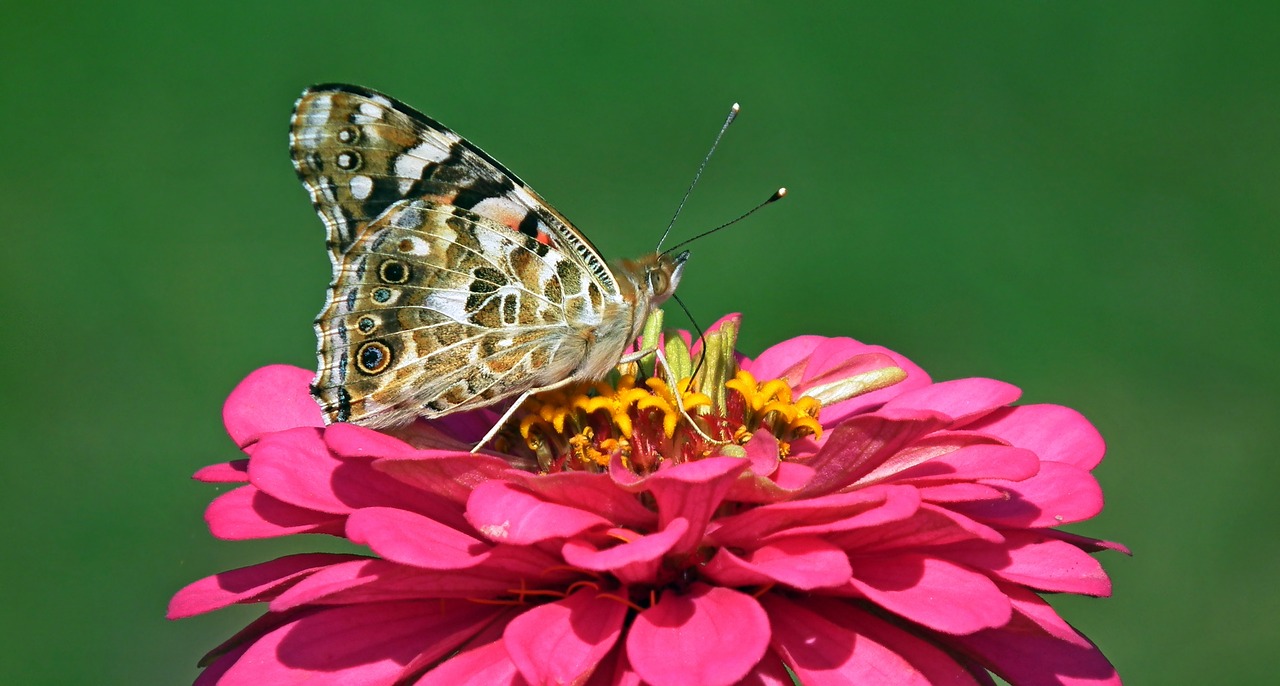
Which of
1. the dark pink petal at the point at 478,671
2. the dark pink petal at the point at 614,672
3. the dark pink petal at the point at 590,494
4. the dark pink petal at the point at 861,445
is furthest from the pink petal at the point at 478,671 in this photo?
the dark pink petal at the point at 861,445

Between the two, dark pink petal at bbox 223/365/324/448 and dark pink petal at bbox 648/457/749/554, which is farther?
dark pink petal at bbox 223/365/324/448

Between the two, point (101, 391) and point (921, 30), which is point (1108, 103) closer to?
point (921, 30)

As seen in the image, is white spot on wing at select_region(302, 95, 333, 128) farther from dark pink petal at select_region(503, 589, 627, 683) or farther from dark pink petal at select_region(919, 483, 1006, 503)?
dark pink petal at select_region(919, 483, 1006, 503)

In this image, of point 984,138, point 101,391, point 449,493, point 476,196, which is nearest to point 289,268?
point 101,391

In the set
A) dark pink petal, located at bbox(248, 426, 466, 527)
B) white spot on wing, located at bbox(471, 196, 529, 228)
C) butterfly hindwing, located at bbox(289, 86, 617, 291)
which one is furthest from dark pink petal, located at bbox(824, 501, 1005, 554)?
white spot on wing, located at bbox(471, 196, 529, 228)

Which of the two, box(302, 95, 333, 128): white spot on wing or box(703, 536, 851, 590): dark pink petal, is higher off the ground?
box(302, 95, 333, 128): white spot on wing

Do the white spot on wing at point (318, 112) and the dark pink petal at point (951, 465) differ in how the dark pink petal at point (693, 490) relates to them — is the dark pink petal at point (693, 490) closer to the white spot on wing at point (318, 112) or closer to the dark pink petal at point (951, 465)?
the dark pink petal at point (951, 465)
